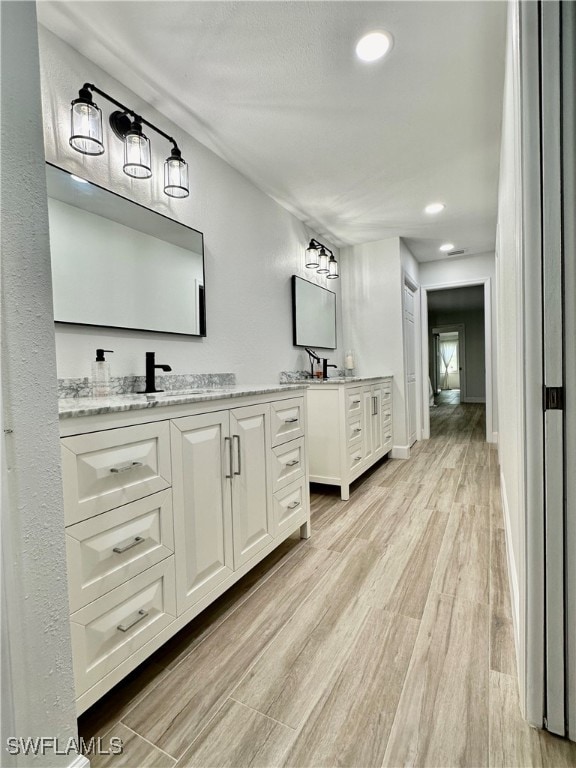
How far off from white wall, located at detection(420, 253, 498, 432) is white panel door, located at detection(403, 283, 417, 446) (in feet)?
1.50

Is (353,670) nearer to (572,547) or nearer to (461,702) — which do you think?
(461,702)

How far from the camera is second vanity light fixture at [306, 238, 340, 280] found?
333 centimetres

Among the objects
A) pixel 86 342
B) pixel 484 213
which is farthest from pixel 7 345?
pixel 484 213

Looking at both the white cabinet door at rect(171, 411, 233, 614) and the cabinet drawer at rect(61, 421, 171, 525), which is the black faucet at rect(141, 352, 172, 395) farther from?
the cabinet drawer at rect(61, 421, 171, 525)

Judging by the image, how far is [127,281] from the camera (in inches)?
67.4

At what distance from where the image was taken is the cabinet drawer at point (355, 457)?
285 cm

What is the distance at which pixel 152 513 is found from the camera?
3.74 feet

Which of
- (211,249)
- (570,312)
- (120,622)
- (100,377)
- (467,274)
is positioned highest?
(467,274)

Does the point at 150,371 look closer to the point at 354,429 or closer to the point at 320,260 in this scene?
the point at 354,429

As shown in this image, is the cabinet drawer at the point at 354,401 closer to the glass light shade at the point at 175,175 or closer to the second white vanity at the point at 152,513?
the second white vanity at the point at 152,513

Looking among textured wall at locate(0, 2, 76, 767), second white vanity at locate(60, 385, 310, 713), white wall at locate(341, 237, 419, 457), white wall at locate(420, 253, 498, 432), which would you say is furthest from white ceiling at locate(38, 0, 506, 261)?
white wall at locate(420, 253, 498, 432)

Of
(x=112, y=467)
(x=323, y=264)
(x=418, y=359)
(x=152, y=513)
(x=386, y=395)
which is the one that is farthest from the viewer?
(x=418, y=359)

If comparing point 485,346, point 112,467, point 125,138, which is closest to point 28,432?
point 112,467

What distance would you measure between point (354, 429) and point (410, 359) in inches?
78.0
